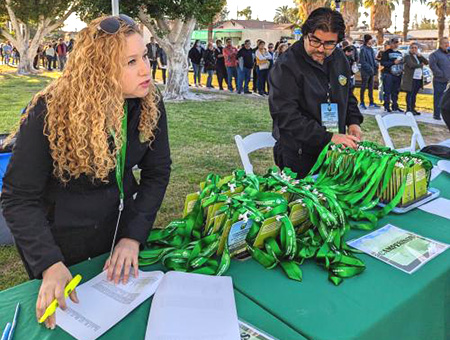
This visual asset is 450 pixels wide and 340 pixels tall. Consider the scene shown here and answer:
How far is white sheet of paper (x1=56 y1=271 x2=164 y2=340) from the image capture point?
1.10 meters

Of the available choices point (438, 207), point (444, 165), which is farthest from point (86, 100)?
point (444, 165)

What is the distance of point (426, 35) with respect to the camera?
177 feet

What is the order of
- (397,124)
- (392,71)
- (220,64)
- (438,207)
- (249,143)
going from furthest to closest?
(220,64), (392,71), (397,124), (249,143), (438,207)

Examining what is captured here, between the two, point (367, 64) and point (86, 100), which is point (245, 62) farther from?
point (86, 100)

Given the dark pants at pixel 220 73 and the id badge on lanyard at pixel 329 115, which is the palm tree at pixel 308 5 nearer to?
the dark pants at pixel 220 73

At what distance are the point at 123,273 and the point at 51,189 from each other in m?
0.38

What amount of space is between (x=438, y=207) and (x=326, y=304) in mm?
1025

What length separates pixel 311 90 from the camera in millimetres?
2479

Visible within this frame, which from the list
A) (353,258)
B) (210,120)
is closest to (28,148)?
(353,258)

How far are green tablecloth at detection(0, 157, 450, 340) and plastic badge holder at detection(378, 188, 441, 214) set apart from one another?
1.22ft

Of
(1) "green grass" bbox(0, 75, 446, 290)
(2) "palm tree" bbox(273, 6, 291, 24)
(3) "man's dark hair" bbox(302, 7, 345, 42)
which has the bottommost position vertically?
(1) "green grass" bbox(0, 75, 446, 290)

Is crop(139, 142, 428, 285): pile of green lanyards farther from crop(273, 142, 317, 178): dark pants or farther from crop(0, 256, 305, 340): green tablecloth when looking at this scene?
crop(273, 142, 317, 178): dark pants

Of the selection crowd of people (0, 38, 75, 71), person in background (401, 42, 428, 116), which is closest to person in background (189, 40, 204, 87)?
crowd of people (0, 38, 75, 71)

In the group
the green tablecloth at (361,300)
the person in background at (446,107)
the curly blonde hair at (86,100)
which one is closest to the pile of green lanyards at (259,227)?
the green tablecloth at (361,300)
